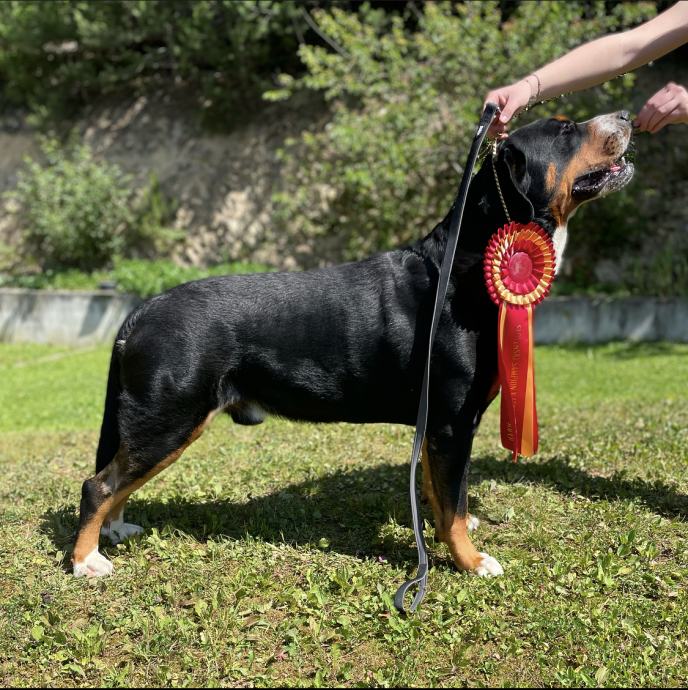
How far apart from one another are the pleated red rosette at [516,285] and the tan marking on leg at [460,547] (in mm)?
733

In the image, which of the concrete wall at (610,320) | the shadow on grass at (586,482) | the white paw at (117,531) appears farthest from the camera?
the concrete wall at (610,320)

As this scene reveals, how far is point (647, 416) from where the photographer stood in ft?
22.6

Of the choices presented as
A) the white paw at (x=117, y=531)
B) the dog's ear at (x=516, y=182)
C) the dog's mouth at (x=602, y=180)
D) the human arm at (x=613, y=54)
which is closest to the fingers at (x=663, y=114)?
the human arm at (x=613, y=54)

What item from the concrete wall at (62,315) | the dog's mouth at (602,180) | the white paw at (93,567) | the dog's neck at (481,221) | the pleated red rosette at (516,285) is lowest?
the concrete wall at (62,315)

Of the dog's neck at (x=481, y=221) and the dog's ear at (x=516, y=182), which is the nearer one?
the dog's ear at (x=516, y=182)

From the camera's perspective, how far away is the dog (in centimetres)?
377

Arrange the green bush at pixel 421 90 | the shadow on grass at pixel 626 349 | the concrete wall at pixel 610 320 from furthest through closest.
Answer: the green bush at pixel 421 90, the concrete wall at pixel 610 320, the shadow on grass at pixel 626 349

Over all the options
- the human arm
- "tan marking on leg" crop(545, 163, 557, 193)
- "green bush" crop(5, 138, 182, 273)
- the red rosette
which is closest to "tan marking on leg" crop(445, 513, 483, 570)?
the red rosette

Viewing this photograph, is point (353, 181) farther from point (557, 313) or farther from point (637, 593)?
point (637, 593)

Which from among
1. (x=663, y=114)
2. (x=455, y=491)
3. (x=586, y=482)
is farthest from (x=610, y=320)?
(x=455, y=491)

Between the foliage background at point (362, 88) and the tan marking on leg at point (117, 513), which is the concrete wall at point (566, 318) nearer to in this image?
the foliage background at point (362, 88)

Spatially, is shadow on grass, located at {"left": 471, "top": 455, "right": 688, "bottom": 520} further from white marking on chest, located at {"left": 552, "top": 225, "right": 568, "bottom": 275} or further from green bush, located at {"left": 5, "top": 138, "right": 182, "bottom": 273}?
green bush, located at {"left": 5, "top": 138, "right": 182, "bottom": 273}

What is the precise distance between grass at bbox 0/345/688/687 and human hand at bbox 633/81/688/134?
7.44 feet

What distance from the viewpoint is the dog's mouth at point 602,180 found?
3.82 meters
